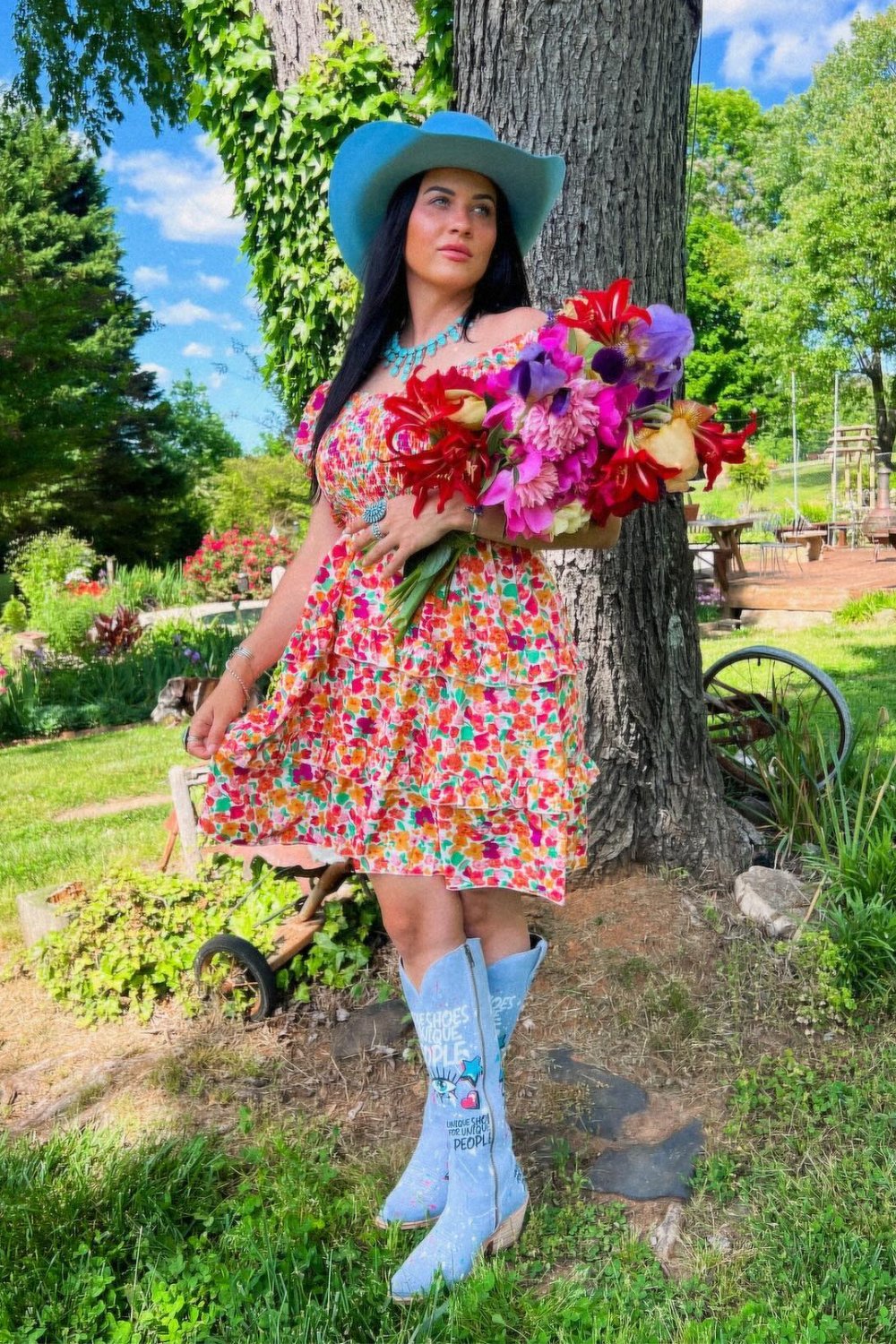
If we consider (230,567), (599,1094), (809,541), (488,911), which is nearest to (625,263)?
(488,911)

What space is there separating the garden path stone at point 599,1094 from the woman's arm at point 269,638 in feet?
3.81

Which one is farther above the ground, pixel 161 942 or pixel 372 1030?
pixel 161 942

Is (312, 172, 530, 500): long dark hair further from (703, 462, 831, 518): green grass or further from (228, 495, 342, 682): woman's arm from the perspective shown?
(703, 462, 831, 518): green grass

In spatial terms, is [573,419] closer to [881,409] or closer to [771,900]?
[771,900]

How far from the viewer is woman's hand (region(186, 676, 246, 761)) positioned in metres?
2.15

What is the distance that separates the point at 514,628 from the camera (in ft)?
6.15

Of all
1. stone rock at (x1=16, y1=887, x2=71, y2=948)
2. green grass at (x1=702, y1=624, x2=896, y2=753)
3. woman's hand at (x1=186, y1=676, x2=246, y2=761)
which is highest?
woman's hand at (x1=186, y1=676, x2=246, y2=761)

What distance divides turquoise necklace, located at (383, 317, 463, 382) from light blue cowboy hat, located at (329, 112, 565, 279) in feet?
0.88

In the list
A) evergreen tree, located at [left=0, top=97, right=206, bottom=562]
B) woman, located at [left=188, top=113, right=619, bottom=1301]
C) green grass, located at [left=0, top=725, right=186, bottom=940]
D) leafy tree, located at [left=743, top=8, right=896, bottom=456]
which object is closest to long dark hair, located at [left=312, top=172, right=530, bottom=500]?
woman, located at [left=188, top=113, right=619, bottom=1301]

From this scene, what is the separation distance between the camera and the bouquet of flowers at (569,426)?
1650 mm

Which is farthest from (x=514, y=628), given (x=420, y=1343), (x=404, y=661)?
(x=420, y=1343)

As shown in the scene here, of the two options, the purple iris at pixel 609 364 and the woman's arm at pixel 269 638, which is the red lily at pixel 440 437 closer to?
the purple iris at pixel 609 364

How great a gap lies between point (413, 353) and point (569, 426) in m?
0.54

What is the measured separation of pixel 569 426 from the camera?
5.40ft
